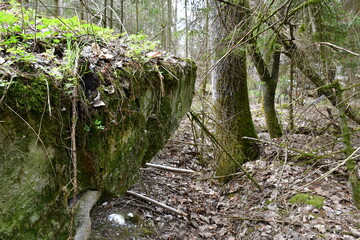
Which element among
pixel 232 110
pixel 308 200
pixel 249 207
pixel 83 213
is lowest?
pixel 249 207

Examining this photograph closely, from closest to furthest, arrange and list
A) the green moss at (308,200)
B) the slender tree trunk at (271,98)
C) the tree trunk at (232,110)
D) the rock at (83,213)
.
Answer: the rock at (83,213), the green moss at (308,200), the tree trunk at (232,110), the slender tree trunk at (271,98)

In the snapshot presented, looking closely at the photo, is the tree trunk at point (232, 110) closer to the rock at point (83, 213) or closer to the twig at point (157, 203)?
the twig at point (157, 203)

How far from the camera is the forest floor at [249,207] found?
3598mm

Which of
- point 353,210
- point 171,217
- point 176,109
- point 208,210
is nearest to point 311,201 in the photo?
point 353,210

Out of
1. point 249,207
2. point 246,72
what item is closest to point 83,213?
point 249,207

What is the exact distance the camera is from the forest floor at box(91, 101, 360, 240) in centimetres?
360

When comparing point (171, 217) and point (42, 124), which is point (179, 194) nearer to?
point (171, 217)

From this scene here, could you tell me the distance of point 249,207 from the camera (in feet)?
15.4

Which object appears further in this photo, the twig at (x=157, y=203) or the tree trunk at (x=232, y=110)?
the tree trunk at (x=232, y=110)

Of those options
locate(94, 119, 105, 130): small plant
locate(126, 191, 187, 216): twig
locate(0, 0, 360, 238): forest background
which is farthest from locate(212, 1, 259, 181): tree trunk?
locate(94, 119, 105, 130): small plant

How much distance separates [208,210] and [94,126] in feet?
11.3

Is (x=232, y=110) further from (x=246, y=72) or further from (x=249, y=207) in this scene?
(x=249, y=207)

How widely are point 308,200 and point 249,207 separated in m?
1.06

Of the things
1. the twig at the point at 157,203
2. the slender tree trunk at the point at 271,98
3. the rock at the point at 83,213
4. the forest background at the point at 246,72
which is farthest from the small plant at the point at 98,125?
the slender tree trunk at the point at 271,98
